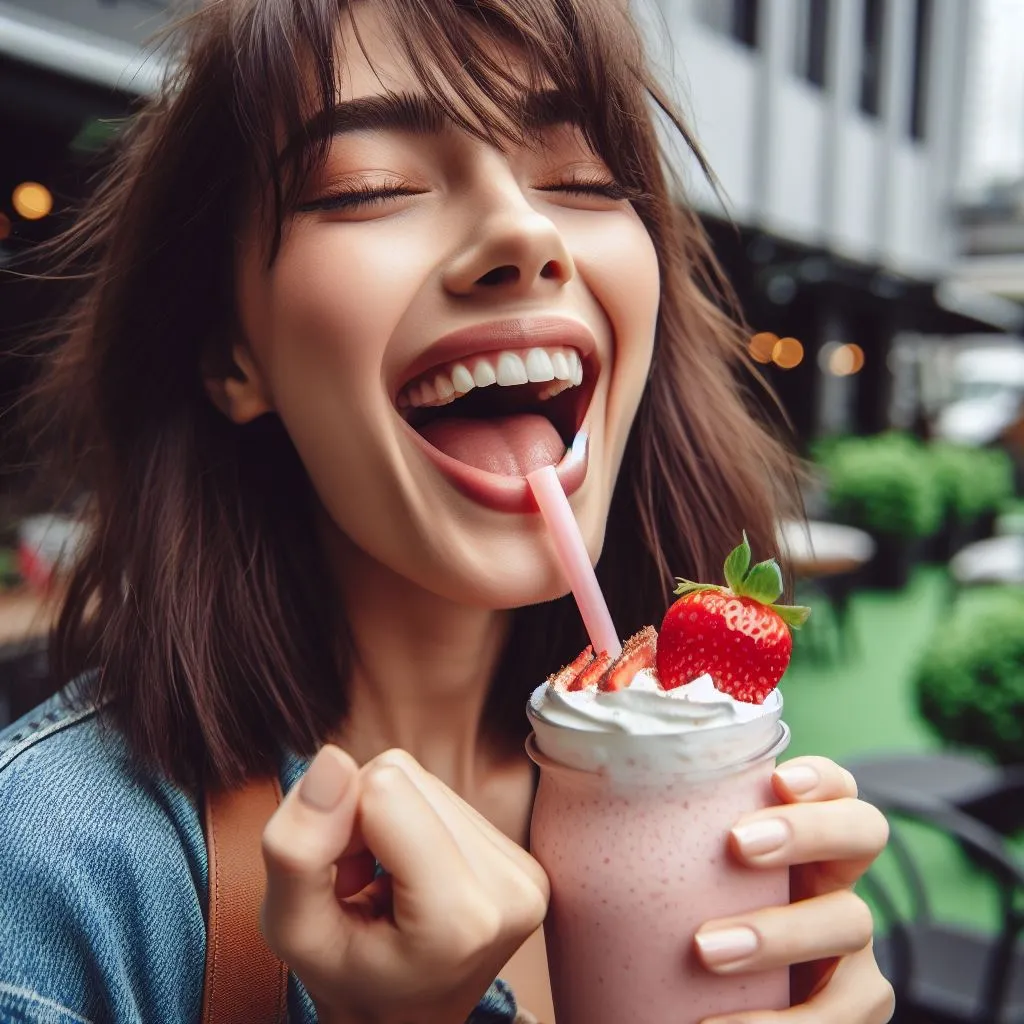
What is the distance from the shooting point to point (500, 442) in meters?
1.14

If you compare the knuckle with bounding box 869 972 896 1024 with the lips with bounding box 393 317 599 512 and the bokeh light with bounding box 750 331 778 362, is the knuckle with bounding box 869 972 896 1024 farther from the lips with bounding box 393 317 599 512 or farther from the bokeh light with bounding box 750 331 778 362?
the bokeh light with bounding box 750 331 778 362

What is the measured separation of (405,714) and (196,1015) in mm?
418

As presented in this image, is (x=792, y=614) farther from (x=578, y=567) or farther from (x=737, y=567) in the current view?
(x=578, y=567)

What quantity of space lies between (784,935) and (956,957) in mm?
2033

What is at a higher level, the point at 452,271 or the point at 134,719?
the point at 452,271

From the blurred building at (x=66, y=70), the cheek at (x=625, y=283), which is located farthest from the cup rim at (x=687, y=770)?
the blurred building at (x=66, y=70)

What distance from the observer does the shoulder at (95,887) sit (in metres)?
0.96

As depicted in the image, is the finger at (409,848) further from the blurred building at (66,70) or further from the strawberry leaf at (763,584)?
the blurred building at (66,70)

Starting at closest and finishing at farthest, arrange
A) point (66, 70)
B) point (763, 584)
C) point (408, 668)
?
point (763, 584)
point (408, 668)
point (66, 70)

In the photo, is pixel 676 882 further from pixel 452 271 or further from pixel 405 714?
pixel 452 271

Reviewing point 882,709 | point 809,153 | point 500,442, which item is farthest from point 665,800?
point 809,153

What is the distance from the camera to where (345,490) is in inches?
43.6

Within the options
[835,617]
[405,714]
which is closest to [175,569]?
[405,714]

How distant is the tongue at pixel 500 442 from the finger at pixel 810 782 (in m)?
0.42
